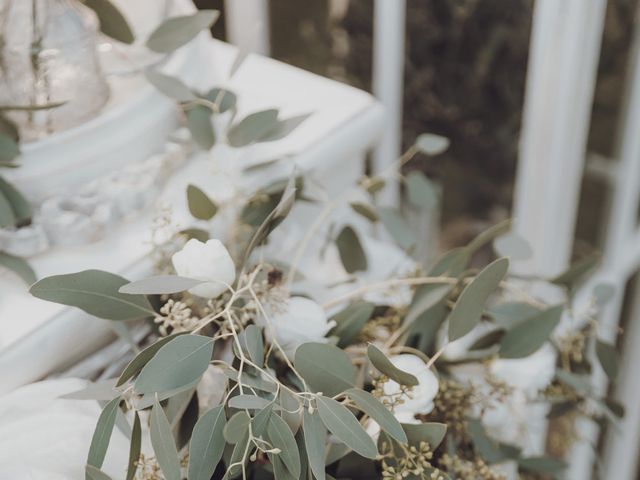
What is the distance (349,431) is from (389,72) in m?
0.65

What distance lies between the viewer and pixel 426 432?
48 cm

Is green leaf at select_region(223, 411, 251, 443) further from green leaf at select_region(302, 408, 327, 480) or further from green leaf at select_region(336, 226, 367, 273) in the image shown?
green leaf at select_region(336, 226, 367, 273)

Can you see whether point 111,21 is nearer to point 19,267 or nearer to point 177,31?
point 177,31

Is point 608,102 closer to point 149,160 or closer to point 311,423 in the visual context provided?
point 149,160

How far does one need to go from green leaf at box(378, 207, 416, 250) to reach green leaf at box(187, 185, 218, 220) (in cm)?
18

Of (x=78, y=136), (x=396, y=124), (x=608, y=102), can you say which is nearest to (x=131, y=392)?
(x=78, y=136)

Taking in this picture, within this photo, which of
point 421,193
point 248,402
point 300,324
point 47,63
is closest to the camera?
point 248,402

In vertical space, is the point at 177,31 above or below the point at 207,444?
above

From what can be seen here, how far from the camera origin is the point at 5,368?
54 centimetres

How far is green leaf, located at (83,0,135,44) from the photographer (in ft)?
2.17

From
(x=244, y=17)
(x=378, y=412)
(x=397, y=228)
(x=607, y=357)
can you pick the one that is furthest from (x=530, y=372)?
(x=244, y=17)

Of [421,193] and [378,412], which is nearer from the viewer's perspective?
[378,412]

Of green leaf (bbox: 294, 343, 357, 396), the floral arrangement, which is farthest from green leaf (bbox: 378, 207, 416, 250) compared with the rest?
green leaf (bbox: 294, 343, 357, 396)

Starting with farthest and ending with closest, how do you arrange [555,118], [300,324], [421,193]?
[555,118], [421,193], [300,324]
